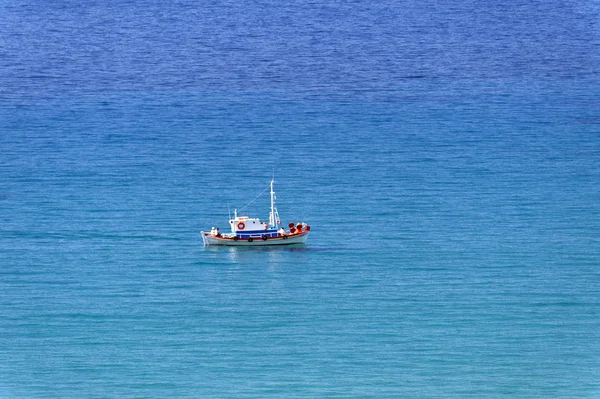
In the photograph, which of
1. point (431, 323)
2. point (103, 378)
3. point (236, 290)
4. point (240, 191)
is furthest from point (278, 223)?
point (103, 378)

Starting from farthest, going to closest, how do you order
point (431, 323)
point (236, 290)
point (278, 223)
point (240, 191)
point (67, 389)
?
point (240, 191), point (278, 223), point (236, 290), point (431, 323), point (67, 389)

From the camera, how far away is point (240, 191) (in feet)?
332

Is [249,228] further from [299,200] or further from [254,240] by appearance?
[299,200]

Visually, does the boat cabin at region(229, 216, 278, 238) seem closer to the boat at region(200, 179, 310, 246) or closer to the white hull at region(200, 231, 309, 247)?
the boat at region(200, 179, 310, 246)

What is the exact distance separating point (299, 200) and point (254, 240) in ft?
33.0

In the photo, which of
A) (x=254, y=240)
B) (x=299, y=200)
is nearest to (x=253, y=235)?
(x=254, y=240)

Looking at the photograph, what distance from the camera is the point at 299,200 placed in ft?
323

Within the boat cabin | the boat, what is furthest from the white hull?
the boat cabin

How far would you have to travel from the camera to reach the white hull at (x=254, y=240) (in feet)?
290

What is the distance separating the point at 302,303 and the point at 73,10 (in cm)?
9411

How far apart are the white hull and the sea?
489 millimetres

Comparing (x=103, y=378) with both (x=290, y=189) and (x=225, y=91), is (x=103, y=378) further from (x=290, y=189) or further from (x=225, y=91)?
(x=225, y=91)

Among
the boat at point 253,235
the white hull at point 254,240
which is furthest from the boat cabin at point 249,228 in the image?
the white hull at point 254,240

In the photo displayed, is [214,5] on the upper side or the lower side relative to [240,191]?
upper
